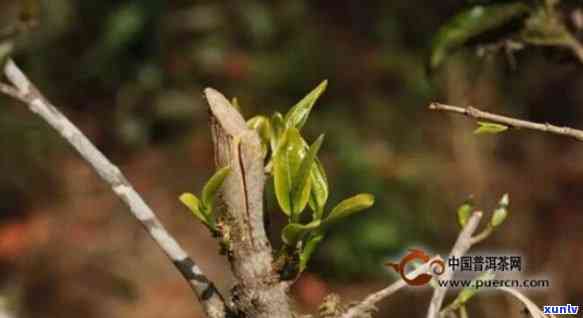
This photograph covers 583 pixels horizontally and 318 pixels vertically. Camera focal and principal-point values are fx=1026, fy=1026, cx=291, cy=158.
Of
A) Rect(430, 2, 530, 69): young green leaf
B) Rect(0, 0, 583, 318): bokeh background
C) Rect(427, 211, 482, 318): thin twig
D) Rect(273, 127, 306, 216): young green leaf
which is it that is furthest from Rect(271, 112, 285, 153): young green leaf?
Rect(0, 0, 583, 318): bokeh background

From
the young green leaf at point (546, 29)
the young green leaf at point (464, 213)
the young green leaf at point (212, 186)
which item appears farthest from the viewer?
the young green leaf at point (546, 29)

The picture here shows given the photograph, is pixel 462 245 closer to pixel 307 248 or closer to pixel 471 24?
pixel 307 248

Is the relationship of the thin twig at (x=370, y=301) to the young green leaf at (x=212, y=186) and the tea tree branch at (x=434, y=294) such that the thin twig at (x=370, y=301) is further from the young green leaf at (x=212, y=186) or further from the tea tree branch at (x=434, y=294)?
the young green leaf at (x=212, y=186)

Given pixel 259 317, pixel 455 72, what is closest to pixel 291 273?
pixel 259 317

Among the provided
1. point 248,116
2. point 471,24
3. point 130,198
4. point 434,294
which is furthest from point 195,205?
point 248,116

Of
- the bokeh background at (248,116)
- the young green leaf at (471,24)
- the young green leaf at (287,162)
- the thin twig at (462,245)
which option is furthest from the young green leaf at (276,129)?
the bokeh background at (248,116)
